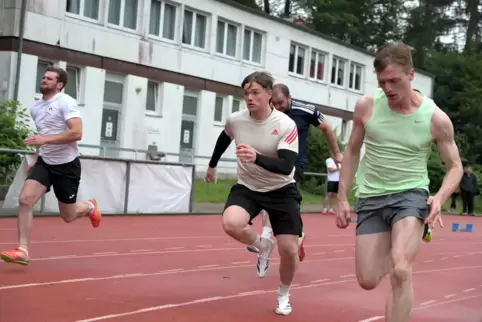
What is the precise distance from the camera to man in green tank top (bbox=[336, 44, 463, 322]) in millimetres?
5727

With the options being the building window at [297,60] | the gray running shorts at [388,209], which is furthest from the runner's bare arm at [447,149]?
the building window at [297,60]

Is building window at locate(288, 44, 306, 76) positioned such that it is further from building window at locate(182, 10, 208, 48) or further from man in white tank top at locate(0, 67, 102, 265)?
man in white tank top at locate(0, 67, 102, 265)

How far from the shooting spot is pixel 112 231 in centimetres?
1439

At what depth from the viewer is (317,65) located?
144 ft

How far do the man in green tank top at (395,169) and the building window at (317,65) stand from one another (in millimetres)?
37393

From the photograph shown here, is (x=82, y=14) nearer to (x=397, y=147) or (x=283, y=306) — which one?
(x=283, y=306)

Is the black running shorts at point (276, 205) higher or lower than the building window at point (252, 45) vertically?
lower

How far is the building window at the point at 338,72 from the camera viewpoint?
45312 mm

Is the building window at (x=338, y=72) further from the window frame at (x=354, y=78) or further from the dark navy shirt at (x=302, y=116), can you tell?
the dark navy shirt at (x=302, y=116)

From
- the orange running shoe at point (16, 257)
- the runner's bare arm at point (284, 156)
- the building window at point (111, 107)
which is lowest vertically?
the orange running shoe at point (16, 257)

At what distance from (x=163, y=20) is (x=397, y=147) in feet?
92.8

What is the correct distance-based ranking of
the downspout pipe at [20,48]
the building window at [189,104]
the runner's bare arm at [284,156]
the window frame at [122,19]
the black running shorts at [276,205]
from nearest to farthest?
1. the runner's bare arm at [284,156]
2. the black running shorts at [276,205]
3. the downspout pipe at [20,48]
4. the window frame at [122,19]
5. the building window at [189,104]

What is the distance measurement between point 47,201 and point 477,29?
5544 centimetres

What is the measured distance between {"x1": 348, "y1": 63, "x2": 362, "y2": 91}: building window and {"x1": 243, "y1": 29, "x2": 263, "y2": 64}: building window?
9368mm
